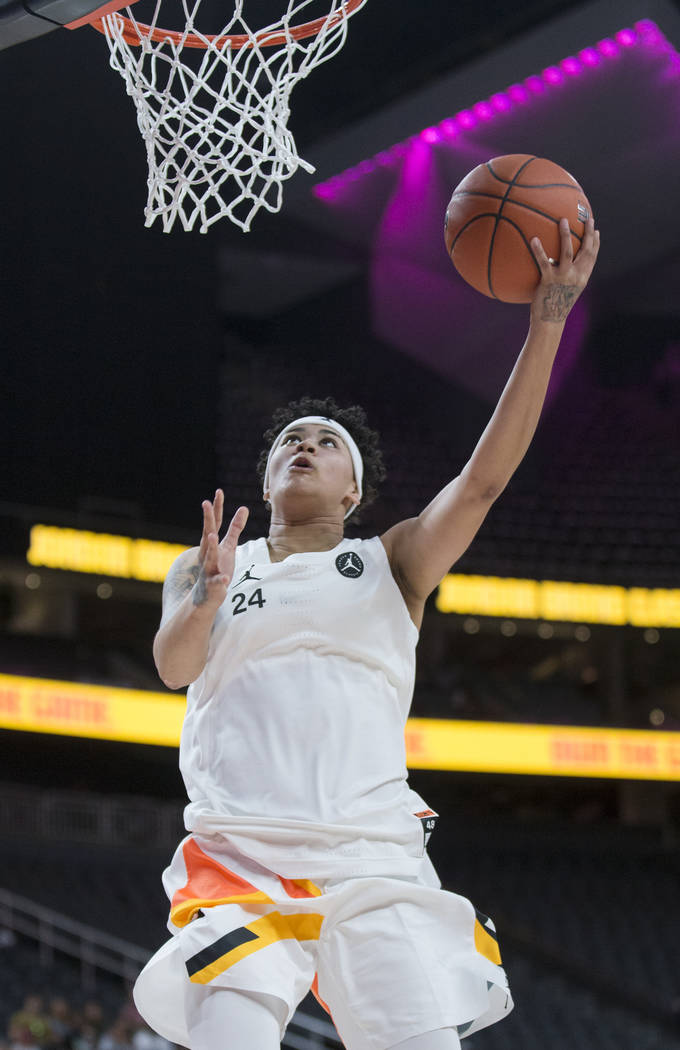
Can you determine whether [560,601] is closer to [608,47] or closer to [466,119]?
[466,119]

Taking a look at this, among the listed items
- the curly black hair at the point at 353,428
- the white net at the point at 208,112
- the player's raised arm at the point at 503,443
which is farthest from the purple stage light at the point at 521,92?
the player's raised arm at the point at 503,443

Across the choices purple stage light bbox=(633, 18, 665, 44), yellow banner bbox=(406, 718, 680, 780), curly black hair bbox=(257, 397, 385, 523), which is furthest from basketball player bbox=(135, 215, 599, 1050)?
yellow banner bbox=(406, 718, 680, 780)

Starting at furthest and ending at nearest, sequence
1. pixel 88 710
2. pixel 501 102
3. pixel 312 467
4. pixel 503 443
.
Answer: pixel 88 710
pixel 501 102
pixel 312 467
pixel 503 443

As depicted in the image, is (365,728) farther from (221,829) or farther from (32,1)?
(32,1)

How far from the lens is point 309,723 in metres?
2.49

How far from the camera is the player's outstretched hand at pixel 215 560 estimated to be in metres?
2.47

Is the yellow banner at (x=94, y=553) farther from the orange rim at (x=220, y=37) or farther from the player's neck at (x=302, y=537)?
the player's neck at (x=302, y=537)

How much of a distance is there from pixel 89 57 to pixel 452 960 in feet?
38.1

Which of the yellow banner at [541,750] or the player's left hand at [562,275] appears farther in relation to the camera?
the yellow banner at [541,750]

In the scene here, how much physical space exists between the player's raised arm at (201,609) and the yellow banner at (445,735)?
11.9 m

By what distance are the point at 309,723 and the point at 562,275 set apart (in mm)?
1104

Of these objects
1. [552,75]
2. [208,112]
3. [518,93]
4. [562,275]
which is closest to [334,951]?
[562,275]

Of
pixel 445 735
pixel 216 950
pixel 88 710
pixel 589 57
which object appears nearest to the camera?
pixel 216 950

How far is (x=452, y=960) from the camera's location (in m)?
2.39
